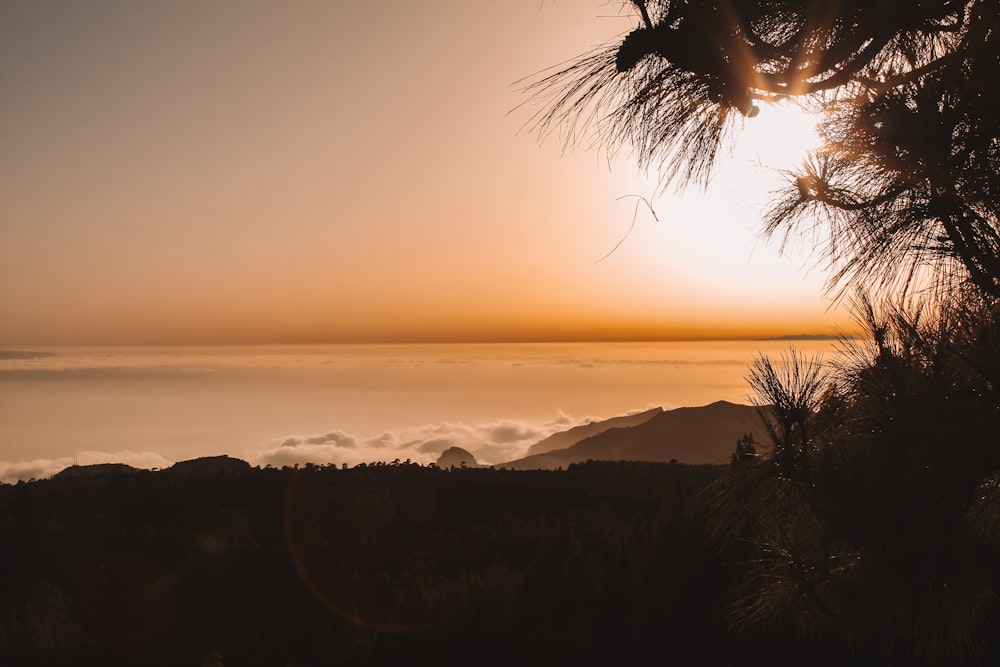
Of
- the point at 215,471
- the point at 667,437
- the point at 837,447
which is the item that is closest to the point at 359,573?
the point at 215,471

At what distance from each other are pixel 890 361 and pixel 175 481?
11.6 m

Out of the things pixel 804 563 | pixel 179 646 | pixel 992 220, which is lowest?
pixel 179 646

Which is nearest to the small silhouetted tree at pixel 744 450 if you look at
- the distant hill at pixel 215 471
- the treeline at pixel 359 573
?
the treeline at pixel 359 573

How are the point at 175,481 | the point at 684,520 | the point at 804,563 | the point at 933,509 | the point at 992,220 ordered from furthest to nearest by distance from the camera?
the point at 175,481, the point at 684,520, the point at 804,563, the point at 992,220, the point at 933,509

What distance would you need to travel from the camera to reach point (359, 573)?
8.95 meters

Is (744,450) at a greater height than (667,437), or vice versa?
(744,450)

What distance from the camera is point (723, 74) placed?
277cm

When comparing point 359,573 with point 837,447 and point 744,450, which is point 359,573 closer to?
point 744,450

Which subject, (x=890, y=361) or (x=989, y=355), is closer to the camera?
(x=989, y=355)

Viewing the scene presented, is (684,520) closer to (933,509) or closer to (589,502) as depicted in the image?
(933,509)

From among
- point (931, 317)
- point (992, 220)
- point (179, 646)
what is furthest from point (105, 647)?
point (992, 220)

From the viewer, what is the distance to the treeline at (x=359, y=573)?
5770 millimetres

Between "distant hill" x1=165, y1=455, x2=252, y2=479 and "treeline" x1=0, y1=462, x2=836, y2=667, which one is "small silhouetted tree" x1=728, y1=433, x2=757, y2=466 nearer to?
"treeline" x1=0, y1=462, x2=836, y2=667

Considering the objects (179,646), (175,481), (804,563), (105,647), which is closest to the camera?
(804,563)
